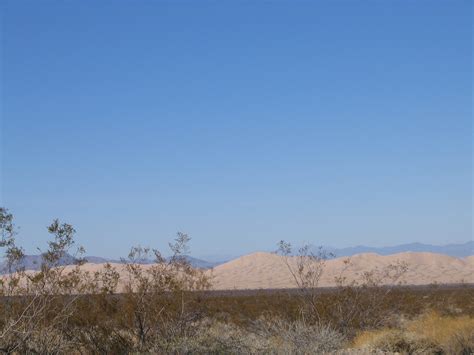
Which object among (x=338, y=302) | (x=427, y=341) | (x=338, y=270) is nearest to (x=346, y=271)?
(x=338, y=270)

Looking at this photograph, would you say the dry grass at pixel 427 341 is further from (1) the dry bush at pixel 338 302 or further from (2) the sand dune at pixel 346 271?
(2) the sand dune at pixel 346 271

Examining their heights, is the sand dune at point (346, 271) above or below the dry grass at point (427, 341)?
above

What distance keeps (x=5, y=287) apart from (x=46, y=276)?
1122 mm

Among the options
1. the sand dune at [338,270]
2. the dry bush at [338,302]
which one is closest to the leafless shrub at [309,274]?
the dry bush at [338,302]

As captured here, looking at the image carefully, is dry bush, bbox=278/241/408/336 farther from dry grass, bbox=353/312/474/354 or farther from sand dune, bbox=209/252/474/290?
sand dune, bbox=209/252/474/290

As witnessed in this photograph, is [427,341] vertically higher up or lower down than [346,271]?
lower down

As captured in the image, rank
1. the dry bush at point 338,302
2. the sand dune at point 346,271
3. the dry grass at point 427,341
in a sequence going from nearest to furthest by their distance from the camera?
the dry grass at point 427,341 → the dry bush at point 338,302 → the sand dune at point 346,271

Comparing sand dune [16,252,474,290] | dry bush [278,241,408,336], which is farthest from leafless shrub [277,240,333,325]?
sand dune [16,252,474,290]

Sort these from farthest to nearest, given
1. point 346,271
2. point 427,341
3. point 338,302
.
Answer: point 346,271, point 338,302, point 427,341

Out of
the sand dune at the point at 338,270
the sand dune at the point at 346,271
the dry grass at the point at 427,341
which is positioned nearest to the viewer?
the dry grass at the point at 427,341

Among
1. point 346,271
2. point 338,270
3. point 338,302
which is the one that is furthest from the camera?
point 338,270

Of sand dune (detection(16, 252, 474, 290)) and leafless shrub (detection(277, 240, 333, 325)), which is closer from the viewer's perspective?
leafless shrub (detection(277, 240, 333, 325))

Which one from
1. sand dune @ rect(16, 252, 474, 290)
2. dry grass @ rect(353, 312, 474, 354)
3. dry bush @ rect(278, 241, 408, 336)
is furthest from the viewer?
sand dune @ rect(16, 252, 474, 290)

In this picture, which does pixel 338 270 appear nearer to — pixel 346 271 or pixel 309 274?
pixel 346 271
